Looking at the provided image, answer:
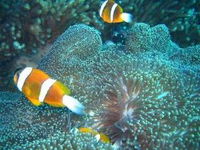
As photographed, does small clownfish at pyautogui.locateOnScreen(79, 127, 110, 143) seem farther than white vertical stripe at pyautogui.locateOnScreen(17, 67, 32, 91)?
Yes

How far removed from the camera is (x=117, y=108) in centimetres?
231

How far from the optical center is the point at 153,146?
2.07 meters

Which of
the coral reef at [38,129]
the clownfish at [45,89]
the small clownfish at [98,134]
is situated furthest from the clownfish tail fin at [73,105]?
the small clownfish at [98,134]

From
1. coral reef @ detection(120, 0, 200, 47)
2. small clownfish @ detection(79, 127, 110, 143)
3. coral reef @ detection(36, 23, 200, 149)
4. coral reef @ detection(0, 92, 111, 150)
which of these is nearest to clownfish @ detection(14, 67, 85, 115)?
coral reef @ detection(0, 92, 111, 150)

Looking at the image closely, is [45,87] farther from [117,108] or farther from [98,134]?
[117,108]

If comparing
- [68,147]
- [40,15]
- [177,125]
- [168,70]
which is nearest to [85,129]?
[68,147]

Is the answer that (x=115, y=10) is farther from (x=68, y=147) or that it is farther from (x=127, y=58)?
(x=68, y=147)

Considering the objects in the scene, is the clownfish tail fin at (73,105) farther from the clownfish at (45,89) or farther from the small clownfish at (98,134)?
the small clownfish at (98,134)

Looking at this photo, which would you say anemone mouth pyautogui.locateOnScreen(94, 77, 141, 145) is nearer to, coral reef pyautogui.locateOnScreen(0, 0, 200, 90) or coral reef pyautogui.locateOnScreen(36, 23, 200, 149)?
coral reef pyautogui.locateOnScreen(36, 23, 200, 149)

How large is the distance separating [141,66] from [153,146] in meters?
0.67

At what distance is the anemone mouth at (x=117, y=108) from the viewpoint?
224 centimetres

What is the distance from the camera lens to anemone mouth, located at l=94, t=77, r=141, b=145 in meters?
2.24

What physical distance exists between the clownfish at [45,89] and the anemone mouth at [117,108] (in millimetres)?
608

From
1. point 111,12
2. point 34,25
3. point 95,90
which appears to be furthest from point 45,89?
point 34,25
